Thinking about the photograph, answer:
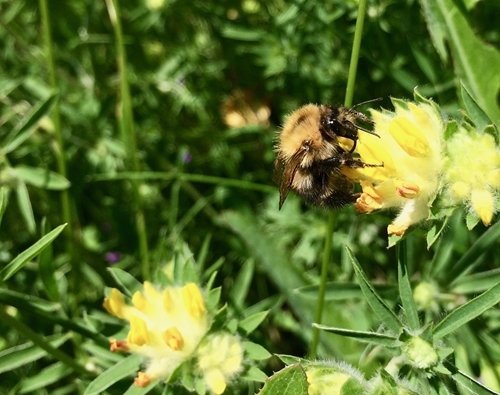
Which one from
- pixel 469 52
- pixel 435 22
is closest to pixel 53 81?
pixel 435 22

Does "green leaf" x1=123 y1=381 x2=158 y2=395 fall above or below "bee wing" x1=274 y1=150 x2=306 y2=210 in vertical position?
below

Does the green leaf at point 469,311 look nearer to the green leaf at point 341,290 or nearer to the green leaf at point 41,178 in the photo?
the green leaf at point 341,290

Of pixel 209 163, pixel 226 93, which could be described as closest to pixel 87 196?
pixel 209 163

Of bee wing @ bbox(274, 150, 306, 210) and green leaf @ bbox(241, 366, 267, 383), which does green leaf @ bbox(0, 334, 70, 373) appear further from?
bee wing @ bbox(274, 150, 306, 210)

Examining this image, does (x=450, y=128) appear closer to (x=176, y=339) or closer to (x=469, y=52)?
(x=469, y=52)

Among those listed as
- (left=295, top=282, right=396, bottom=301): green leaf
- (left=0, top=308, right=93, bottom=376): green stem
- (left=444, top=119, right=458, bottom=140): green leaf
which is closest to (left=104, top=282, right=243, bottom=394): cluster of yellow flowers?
(left=0, top=308, right=93, bottom=376): green stem

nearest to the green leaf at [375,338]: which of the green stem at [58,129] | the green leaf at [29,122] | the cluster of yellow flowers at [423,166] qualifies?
the cluster of yellow flowers at [423,166]
